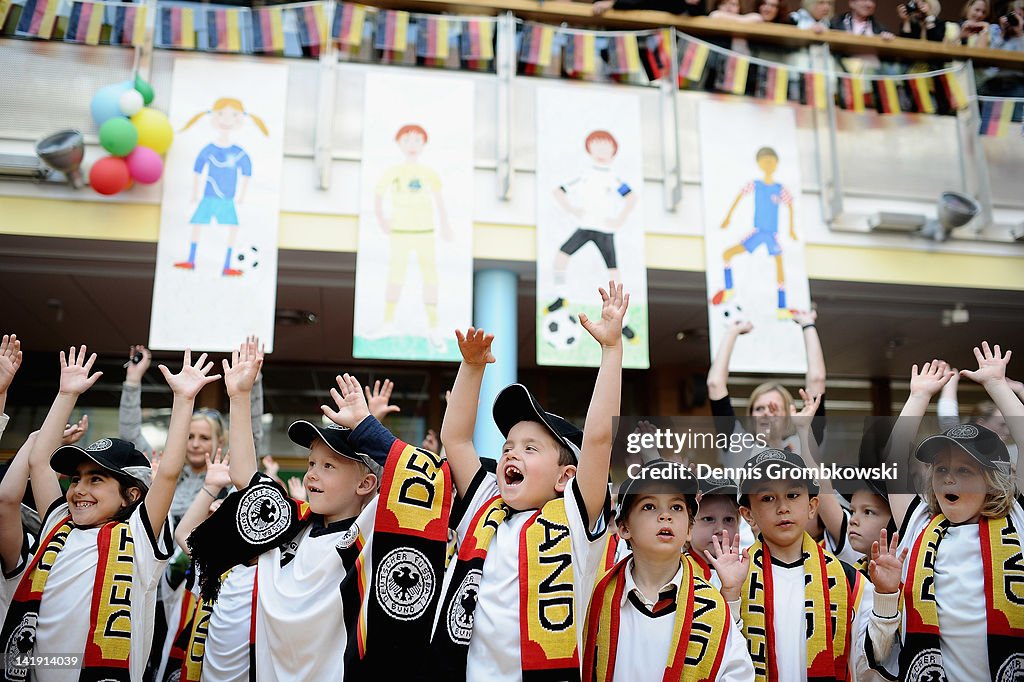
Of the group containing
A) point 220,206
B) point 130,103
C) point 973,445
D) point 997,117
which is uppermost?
point 997,117

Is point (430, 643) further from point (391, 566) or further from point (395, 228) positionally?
point (395, 228)

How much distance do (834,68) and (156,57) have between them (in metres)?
5.00

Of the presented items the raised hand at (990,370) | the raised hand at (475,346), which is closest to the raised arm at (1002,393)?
the raised hand at (990,370)

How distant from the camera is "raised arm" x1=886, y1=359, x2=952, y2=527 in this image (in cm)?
294

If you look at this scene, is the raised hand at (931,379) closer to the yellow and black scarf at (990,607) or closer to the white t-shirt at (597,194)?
the yellow and black scarf at (990,607)

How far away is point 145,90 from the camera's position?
17.6 ft

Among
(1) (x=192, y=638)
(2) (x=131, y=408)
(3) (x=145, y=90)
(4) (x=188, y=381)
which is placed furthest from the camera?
(3) (x=145, y=90)

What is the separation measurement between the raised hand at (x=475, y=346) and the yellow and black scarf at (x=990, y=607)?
1510mm

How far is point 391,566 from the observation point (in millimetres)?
2344

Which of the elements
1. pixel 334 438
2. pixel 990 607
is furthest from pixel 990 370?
pixel 334 438

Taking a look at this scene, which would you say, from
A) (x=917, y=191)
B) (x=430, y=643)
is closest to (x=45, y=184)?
(x=430, y=643)

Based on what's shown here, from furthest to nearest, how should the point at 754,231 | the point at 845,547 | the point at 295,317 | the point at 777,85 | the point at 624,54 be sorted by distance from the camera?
1. the point at 295,317
2. the point at 777,85
3. the point at 624,54
4. the point at 754,231
5. the point at 845,547

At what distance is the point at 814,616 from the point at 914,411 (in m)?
0.89

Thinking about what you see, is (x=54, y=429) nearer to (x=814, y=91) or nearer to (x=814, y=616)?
(x=814, y=616)
